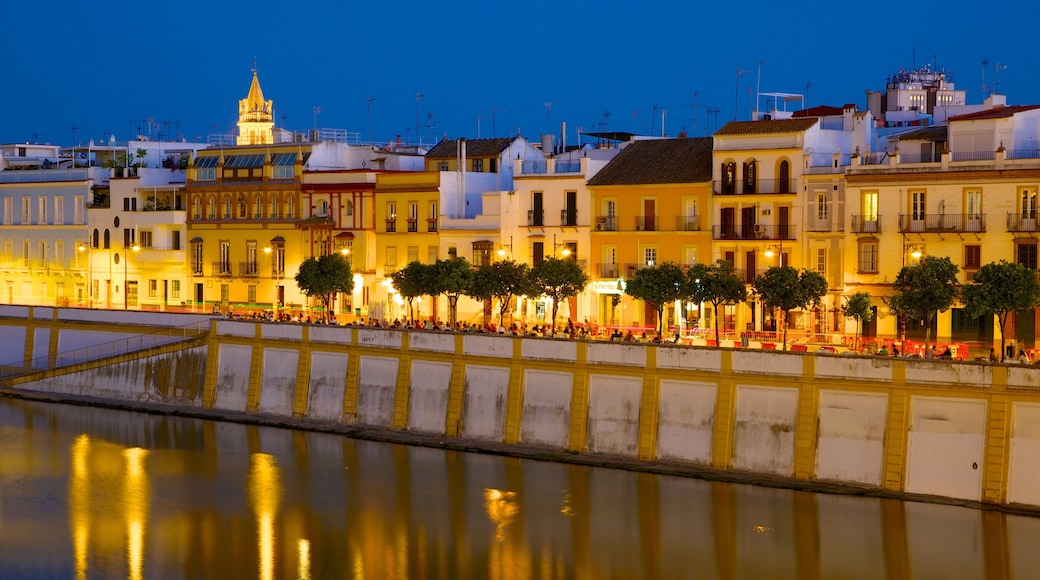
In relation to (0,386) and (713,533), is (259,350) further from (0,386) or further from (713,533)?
(713,533)

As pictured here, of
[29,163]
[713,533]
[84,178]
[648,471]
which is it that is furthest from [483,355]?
[29,163]

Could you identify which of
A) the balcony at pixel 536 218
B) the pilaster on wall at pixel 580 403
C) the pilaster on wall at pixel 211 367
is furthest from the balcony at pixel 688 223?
the pilaster on wall at pixel 211 367

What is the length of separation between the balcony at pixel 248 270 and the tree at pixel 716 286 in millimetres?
25171

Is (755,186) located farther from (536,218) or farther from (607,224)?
(536,218)

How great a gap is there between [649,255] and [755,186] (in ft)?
16.7

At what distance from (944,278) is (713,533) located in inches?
479

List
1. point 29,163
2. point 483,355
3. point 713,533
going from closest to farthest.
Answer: point 713,533 < point 483,355 < point 29,163

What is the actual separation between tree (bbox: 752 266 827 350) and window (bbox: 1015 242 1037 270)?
20.5ft

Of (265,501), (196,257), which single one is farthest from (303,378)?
(196,257)

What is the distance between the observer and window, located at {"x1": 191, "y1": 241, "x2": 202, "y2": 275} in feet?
238

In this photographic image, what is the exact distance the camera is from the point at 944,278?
4519 cm

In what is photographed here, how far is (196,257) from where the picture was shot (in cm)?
7256

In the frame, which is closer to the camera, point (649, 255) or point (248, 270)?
point (649, 255)

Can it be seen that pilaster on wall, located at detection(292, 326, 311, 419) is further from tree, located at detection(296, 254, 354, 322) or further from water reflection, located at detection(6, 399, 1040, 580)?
tree, located at detection(296, 254, 354, 322)
